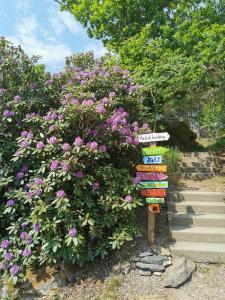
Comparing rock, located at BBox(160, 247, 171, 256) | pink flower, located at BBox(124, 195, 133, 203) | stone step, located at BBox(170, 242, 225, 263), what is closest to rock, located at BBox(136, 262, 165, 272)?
rock, located at BBox(160, 247, 171, 256)

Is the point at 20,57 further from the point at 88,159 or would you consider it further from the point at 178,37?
the point at 178,37

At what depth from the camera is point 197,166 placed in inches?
274

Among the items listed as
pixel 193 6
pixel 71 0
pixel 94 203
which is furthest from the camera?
pixel 71 0

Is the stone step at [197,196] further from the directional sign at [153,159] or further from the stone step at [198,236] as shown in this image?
the directional sign at [153,159]

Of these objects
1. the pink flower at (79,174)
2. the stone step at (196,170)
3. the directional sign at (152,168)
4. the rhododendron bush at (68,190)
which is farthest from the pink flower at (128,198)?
the stone step at (196,170)

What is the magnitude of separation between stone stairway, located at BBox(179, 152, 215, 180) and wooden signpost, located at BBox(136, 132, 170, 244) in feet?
7.64

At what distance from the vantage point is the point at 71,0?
12.2 metres

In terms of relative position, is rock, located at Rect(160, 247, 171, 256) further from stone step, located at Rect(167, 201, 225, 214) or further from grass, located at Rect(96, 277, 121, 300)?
stone step, located at Rect(167, 201, 225, 214)

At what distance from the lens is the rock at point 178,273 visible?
380cm

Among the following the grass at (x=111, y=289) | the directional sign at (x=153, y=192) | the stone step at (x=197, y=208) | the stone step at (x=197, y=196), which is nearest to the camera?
the grass at (x=111, y=289)

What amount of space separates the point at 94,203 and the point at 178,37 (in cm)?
654

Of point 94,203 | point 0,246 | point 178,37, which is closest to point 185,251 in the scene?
point 94,203

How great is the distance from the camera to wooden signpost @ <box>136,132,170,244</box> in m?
4.44

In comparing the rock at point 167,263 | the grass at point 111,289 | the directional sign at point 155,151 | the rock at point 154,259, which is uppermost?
the directional sign at point 155,151
